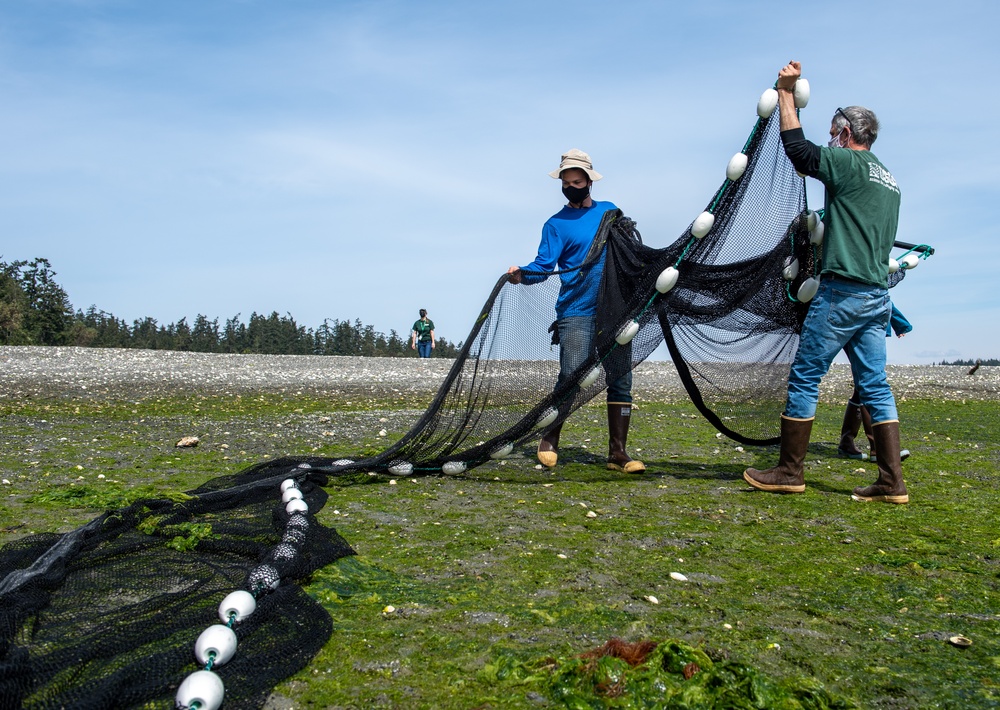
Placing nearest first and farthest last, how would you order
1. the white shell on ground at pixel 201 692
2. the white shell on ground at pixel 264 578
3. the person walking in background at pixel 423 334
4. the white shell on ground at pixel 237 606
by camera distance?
1. the white shell on ground at pixel 201 692
2. the white shell on ground at pixel 237 606
3. the white shell on ground at pixel 264 578
4. the person walking in background at pixel 423 334

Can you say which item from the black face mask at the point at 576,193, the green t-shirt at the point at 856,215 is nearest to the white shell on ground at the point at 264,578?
the green t-shirt at the point at 856,215

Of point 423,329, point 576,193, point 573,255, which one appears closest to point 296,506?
point 573,255

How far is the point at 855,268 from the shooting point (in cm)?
603

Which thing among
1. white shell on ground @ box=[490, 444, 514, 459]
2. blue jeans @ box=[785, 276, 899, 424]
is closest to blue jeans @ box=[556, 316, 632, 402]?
white shell on ground @ box=[490, 444, 514, 459]

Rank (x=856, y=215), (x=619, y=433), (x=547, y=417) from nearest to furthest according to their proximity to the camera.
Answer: (x=856, y=215) < (x=547, y=417) < (x=619, y=433)

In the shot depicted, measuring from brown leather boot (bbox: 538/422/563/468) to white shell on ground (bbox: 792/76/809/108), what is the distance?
3.26 meters

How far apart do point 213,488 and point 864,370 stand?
495 cm

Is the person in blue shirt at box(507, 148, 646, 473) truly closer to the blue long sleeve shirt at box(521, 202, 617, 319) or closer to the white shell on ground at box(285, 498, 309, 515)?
the blue long sleeve shirt at box(521, 202, 617, 319)

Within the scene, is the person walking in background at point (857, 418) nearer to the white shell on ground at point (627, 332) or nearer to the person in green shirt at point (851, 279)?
the person in green shirt at point (851, 279)

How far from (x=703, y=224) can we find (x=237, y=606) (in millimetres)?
4771

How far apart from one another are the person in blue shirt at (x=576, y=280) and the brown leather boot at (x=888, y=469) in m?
1.92

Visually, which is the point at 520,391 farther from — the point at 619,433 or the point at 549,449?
the point at 619,433

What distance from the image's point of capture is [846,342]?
622cm

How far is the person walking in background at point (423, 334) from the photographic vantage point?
29203 millimetres
